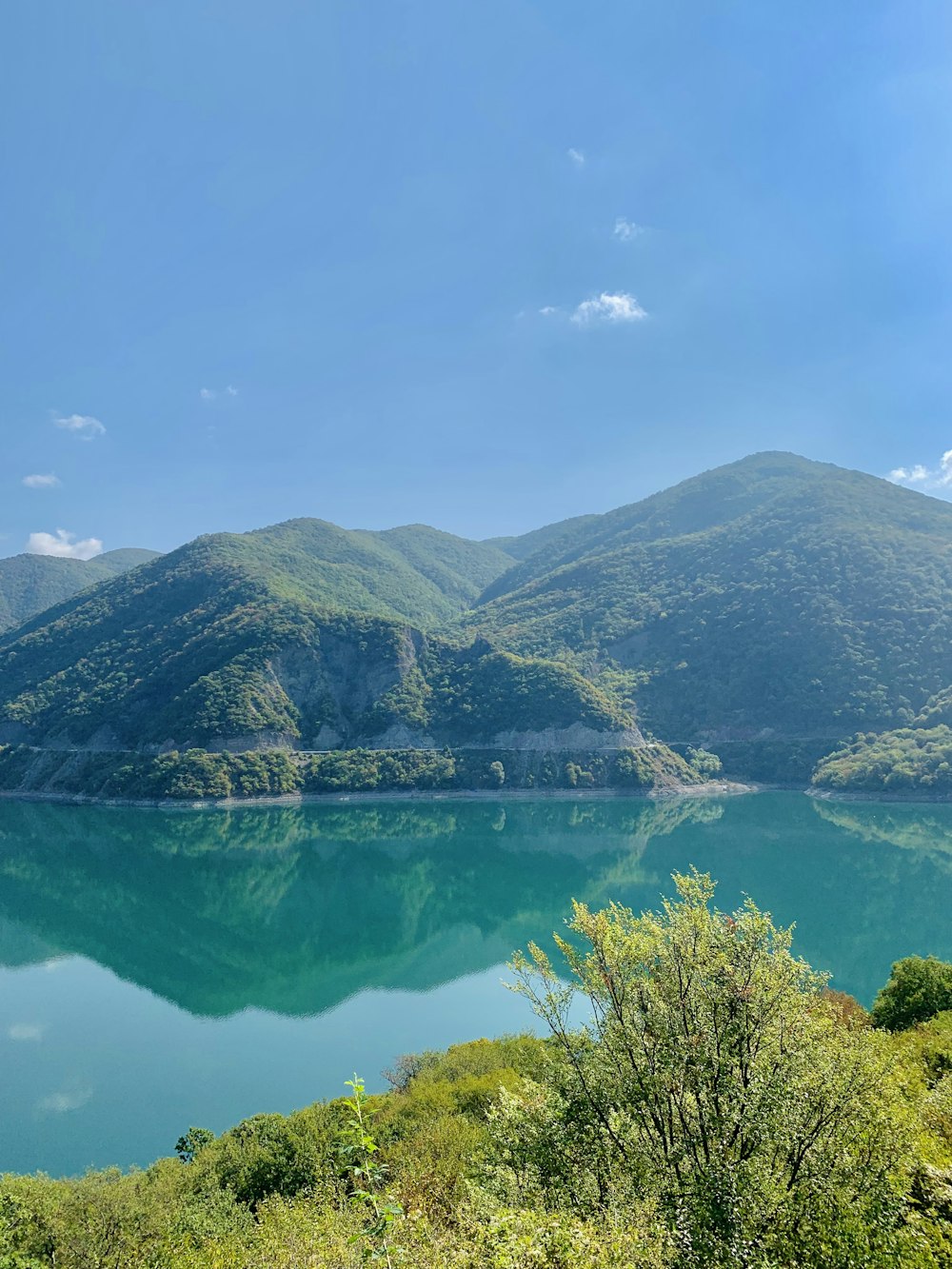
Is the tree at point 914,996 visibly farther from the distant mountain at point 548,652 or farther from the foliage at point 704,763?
the foliage at point 704,763

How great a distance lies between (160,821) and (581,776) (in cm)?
5240

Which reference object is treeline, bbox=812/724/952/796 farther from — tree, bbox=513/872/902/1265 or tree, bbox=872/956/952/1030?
tree, bbox=513/872/902/1265

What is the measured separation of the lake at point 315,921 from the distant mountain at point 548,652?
16.9 m

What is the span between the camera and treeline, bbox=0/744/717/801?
282 ft

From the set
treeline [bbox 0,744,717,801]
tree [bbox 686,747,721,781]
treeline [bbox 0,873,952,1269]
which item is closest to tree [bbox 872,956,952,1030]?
treeline [bbox 0,873,952,1269]

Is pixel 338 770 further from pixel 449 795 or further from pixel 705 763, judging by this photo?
pixel 705 763

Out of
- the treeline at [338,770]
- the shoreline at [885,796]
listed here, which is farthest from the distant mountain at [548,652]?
the shoreline at [885,796]

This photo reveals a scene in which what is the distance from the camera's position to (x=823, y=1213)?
720cm

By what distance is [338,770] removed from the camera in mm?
93062

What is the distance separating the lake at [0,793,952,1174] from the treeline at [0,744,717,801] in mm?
4261

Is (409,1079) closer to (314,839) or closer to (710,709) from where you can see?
(314,839)

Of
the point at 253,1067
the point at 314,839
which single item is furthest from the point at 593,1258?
the point at 314,839

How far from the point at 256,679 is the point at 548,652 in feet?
186

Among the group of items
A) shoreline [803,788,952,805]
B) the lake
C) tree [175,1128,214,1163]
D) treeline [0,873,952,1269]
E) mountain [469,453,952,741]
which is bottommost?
shoreline [803,788,952,805]
